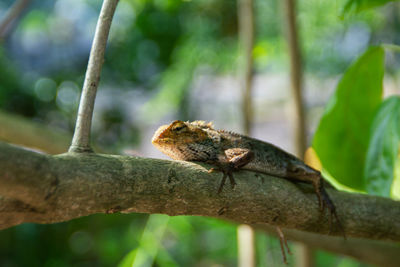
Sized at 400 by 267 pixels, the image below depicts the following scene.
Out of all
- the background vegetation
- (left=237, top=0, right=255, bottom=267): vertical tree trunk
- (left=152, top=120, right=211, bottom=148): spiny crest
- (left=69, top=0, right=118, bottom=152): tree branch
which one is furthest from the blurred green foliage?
the background vegetation

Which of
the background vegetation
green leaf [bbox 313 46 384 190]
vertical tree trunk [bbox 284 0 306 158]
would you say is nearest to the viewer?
green leaf [bbox 313 46 384 190]

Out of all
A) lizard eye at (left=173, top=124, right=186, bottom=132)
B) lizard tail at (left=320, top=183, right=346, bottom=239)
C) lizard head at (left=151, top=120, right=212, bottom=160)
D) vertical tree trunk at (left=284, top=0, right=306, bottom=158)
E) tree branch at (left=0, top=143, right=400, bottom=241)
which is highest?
vertical tree trunk at (left=284, top=0, right=306, bottom=158)

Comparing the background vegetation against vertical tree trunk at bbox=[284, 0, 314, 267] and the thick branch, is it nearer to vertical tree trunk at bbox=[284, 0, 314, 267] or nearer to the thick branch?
vertical tree trunk at bbox=[284, 0, 314, 267]

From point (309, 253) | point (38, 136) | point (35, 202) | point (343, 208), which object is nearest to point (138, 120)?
point (38, 136)

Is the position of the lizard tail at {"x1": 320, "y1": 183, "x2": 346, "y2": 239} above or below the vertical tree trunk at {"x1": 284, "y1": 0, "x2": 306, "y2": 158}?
below

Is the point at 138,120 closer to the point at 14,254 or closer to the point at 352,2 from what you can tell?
the point at 14,254

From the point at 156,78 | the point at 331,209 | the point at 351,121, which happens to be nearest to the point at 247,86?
the point at 351,121

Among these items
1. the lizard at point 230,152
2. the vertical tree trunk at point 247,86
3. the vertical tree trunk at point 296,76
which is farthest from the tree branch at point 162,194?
the vertical tree trunk at point 247,86

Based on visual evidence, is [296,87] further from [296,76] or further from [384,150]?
[384,150]
